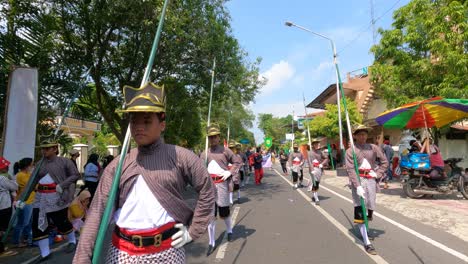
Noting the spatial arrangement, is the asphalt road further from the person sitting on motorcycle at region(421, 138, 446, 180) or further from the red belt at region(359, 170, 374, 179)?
the person sitting on motorcycle at region(421, 138, 446, 180)

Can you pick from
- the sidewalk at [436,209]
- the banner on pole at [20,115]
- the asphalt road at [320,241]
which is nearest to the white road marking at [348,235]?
the asphalt road at [320,241]

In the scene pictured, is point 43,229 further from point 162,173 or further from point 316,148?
point 316,148

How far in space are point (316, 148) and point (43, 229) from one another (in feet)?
27.1

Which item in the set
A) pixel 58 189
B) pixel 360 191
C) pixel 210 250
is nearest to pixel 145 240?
pixel 210 250

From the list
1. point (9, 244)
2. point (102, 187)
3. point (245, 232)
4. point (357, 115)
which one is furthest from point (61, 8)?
point (357, 115)

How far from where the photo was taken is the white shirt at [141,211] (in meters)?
2.39

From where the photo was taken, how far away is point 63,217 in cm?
614

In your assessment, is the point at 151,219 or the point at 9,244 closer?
the point at 151,219

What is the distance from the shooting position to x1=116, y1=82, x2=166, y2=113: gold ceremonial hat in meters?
2.39

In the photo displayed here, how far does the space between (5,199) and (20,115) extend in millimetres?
1903

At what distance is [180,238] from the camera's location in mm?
2416

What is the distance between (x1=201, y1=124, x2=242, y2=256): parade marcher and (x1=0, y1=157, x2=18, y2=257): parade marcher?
11.0 ft

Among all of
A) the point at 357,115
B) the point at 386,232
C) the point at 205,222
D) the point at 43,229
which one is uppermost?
the point at 357,115

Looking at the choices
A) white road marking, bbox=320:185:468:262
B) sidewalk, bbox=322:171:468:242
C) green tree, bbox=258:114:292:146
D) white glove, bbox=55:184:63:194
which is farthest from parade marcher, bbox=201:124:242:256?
green tree, bbox=258:114:292:146
